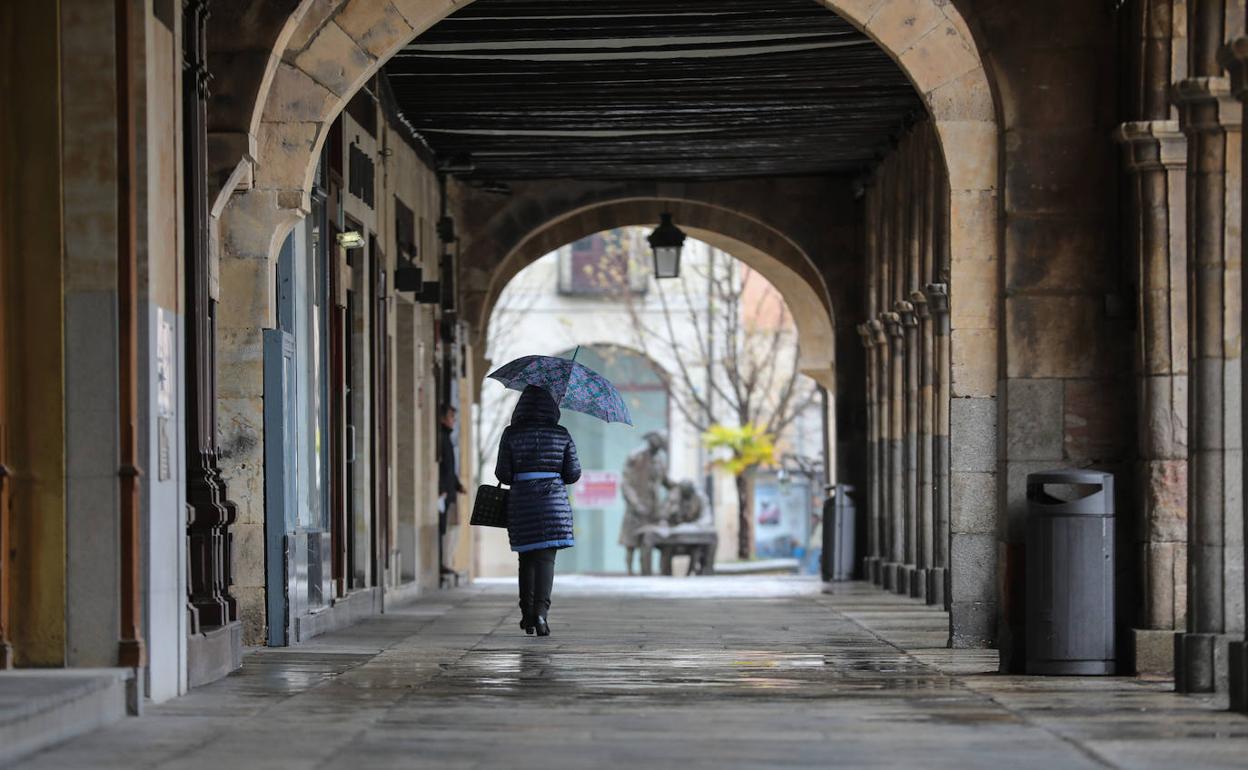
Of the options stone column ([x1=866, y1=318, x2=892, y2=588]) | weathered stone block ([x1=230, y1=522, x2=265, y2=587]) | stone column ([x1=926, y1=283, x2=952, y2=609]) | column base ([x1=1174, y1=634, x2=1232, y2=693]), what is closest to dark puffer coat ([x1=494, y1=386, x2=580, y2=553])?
weathered stone block ([x1=230, y1=522, x2=265, y2=587])

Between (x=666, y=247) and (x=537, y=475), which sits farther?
(x=666, y=247)

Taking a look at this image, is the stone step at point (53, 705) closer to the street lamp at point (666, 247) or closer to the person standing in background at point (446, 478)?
the person standing in background at point (446, 478)

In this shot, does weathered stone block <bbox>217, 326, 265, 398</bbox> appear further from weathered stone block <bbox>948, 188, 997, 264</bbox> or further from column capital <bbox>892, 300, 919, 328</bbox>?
column capital <bbox>892, 300, 919, 328</bbox>

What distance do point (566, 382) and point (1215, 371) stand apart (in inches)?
193

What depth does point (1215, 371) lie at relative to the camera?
9.78m

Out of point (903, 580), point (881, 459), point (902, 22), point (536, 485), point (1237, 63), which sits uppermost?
point (902, 22)

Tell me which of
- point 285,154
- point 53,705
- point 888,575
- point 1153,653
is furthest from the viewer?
point 888,575

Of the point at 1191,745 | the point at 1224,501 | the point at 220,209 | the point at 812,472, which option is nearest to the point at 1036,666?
the point at 1224,501

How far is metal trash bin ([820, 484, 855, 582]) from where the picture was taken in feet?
79.0

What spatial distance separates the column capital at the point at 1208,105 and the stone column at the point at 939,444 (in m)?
7.74

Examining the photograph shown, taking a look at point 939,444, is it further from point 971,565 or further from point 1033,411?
point 1033,411

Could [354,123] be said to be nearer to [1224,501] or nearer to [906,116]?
[906,116]

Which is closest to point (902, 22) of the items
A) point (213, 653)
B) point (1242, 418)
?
point (1242, 418)

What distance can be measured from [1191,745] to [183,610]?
4148 mm
